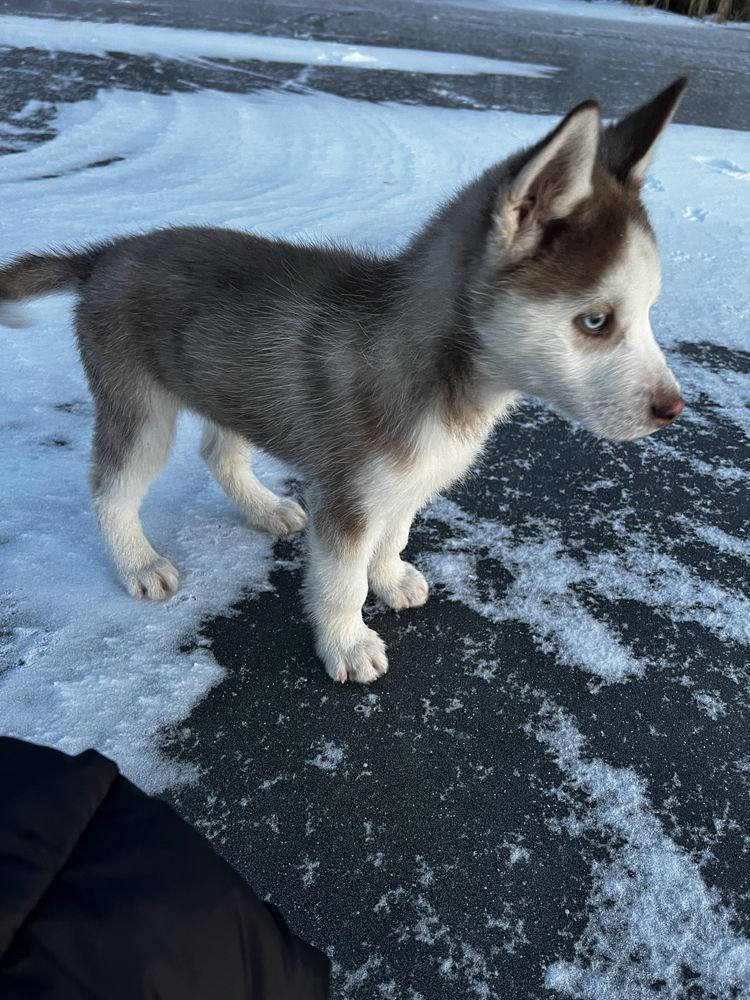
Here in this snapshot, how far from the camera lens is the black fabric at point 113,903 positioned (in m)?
0.80

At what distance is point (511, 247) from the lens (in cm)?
188

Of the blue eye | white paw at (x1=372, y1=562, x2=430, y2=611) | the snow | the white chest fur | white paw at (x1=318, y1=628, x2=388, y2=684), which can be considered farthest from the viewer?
the snow

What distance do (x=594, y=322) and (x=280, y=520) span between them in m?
1.45

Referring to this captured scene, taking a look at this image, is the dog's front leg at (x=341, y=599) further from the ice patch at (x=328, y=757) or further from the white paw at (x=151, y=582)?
the white paw at (x=151, y=582)

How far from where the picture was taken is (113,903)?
84 centimetres

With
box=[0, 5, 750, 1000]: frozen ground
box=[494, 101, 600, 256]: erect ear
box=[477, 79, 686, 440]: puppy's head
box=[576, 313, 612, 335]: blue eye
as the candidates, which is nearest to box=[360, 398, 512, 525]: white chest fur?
box=[477, 79, 686, 440]: puppy's head

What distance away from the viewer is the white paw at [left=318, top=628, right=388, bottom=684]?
7.77 feet

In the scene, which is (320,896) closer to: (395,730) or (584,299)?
(395,730)

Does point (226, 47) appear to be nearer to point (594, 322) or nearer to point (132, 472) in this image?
point (132, 472)

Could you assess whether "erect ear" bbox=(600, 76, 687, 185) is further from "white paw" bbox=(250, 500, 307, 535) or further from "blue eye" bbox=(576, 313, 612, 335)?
"white paw" bbox=(250, 500, 307, 535)

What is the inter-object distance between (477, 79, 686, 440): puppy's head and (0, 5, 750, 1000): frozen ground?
2.88ft

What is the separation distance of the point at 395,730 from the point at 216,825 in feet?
1.80

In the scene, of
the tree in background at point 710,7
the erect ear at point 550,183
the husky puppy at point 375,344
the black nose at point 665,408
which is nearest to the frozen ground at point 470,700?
the husky puppy at point 375,344

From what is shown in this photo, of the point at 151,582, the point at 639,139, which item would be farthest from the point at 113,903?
the point at 639,139
